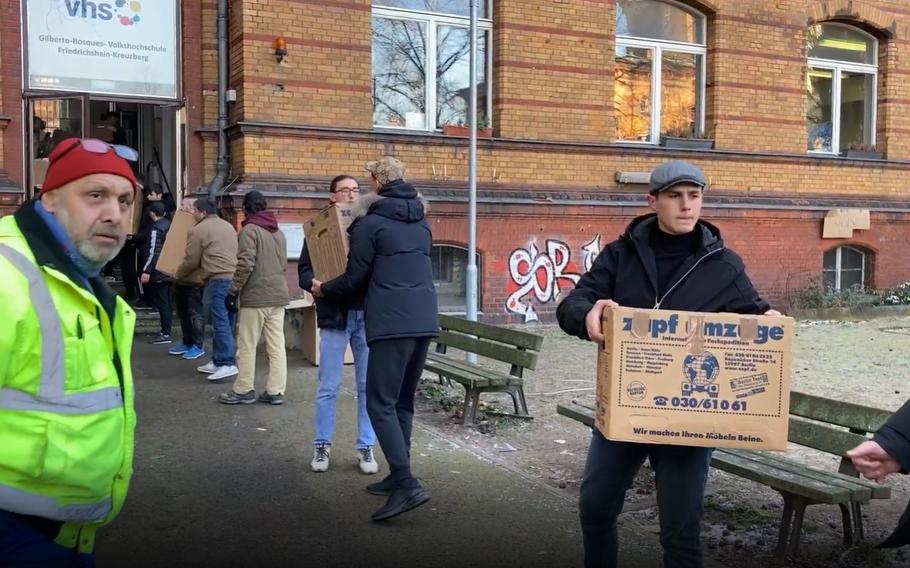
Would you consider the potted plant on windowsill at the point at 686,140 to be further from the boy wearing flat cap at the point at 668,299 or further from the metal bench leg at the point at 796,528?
the boy wearing flat cap at the point at 668,299

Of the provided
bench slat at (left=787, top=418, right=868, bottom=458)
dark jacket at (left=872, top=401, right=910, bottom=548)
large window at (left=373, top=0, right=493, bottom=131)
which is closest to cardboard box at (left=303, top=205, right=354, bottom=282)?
bench slat at (left=787, top=418, right=868, bottom=458)

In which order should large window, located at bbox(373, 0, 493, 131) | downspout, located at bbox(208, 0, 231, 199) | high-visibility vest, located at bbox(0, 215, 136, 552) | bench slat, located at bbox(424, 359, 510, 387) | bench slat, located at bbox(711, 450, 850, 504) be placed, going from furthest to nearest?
large window, located at bbox(373, 0, 493, 131) < downspout, located at bbox(208, 0, 231, 199) < bench slat, located at bbox(424, 359, 510, 387) < bench slat, located at bbox(711, 450, 850, 504) < high-visibility vest, located at bbox(0, 215, 136, 552)

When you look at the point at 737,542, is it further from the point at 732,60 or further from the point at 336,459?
the point at 732,60

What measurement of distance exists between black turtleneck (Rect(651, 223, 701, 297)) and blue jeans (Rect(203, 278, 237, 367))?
227 inches

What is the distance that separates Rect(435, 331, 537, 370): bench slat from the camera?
741 cm

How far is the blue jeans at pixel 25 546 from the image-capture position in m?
2.18

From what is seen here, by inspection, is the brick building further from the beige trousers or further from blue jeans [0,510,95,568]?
blue jeans [0,510,95,568]

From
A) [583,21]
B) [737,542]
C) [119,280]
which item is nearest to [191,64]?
[119,280]

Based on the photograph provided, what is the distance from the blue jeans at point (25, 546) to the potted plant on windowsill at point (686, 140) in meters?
12.6

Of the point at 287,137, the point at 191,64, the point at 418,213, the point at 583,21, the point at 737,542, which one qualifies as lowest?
the point at 737,542

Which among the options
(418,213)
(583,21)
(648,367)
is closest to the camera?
(648,367)

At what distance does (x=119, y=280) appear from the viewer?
13.1 m

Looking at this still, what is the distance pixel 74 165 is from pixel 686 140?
12.6m

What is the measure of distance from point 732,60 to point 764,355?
1201cm
